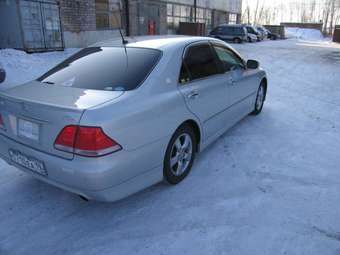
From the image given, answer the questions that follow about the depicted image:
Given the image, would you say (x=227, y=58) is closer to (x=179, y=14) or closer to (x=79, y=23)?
(x=79, y=23)

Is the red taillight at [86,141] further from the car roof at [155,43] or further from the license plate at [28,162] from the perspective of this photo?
the car roof at [155,43]

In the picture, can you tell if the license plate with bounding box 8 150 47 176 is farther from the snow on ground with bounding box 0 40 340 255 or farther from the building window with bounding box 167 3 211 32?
the building window with bounding box 167 3 211 32

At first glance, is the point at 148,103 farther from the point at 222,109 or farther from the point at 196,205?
the point at 222,109

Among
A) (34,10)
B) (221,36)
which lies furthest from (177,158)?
(221,36)

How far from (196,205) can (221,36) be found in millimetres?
26606

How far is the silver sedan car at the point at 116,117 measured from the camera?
7.87ft

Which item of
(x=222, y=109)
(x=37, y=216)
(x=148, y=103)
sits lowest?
(x=37, y=216)

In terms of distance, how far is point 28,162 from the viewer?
2.72 metres

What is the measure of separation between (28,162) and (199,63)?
211 cm

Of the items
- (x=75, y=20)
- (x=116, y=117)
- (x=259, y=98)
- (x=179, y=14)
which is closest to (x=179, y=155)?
(x=116, y=117)

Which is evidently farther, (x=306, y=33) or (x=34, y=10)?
(x=306, y=33)

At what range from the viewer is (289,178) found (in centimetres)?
352

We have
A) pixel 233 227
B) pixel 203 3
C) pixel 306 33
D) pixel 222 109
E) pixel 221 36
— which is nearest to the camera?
pixel 233 227

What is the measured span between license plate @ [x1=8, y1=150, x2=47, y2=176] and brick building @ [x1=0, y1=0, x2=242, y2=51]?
475 centimetres
